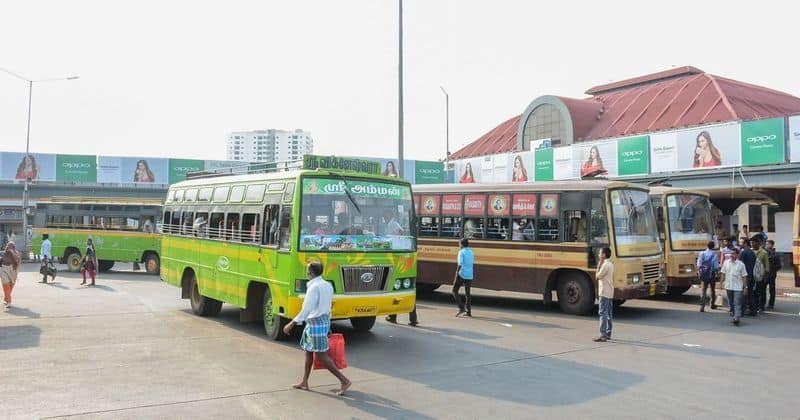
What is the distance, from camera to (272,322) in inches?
452

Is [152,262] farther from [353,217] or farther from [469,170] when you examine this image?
[469,170]

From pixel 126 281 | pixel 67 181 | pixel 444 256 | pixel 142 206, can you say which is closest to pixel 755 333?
pixel 444 256

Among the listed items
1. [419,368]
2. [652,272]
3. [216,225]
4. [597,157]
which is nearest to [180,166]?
[597,157]

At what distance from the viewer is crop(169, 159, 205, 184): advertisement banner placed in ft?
163

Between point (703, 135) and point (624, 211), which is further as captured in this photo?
point (703, 135)

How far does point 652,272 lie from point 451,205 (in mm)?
5403

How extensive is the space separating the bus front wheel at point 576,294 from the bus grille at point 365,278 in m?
5.85

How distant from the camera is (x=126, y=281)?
80.7 feet

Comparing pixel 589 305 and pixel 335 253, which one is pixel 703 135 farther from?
pixel 335 253

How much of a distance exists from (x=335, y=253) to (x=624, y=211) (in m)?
7.53

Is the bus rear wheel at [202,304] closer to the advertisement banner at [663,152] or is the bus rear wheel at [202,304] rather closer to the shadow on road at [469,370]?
the shadow on road at [469,370]

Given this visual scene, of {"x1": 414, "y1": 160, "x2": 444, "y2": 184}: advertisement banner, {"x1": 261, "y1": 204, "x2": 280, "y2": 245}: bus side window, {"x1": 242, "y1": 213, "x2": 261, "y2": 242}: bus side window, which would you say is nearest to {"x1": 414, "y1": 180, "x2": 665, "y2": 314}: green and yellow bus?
{"x1": 242, "y1": 213, "x2": 261, "y2": 242}: bus side window

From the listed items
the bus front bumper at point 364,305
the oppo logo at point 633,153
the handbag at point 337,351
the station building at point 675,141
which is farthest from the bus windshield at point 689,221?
the oppo logo at point 633,153

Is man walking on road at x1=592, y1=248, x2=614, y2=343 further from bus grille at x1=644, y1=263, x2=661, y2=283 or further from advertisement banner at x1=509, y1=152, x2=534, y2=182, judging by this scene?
advertisement banner at x1=509, y1=152, x2=534, y2=182
